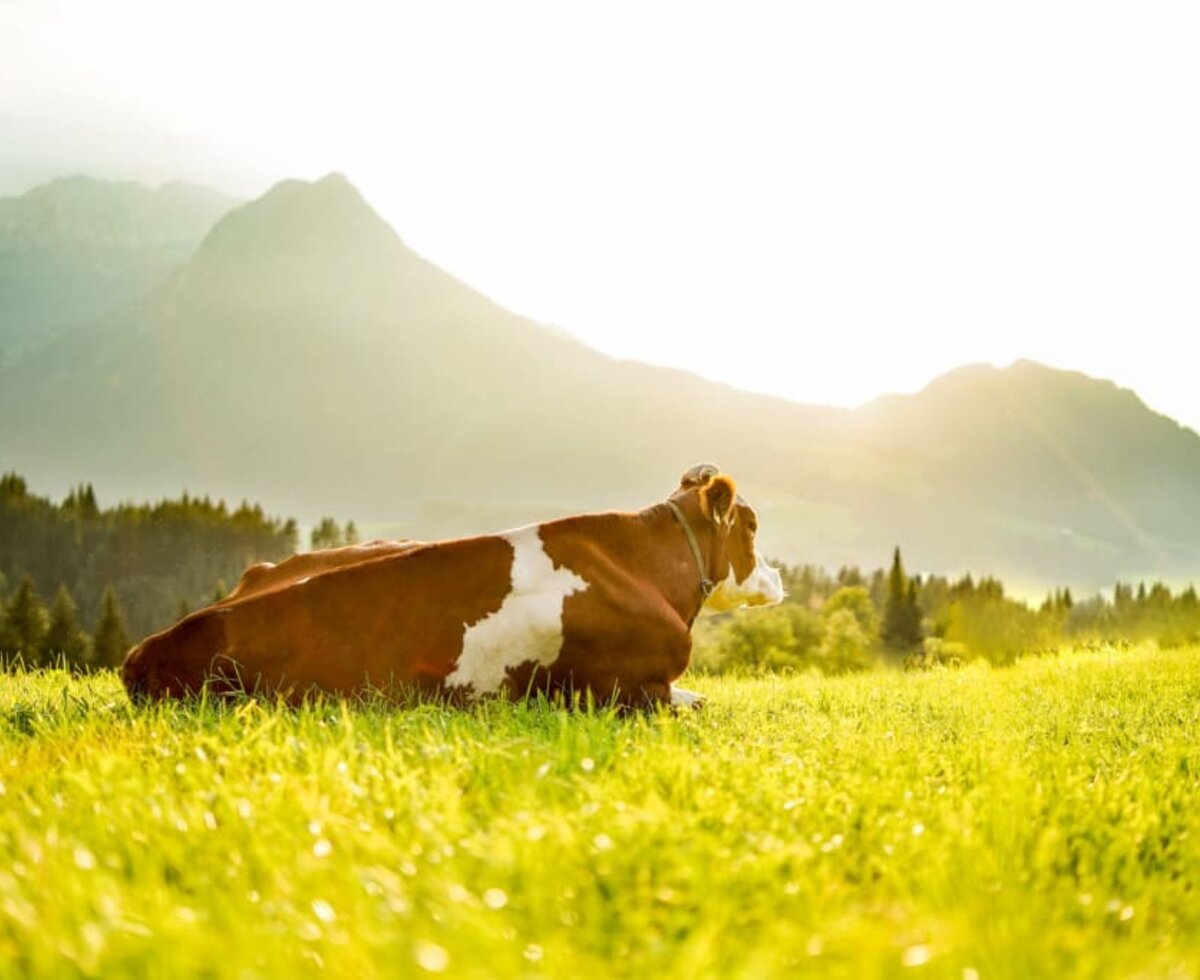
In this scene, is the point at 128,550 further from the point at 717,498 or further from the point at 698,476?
the point at 717,498

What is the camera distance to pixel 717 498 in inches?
382

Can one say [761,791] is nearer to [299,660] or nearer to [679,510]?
[299,660]

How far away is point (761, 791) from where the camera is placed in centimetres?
408

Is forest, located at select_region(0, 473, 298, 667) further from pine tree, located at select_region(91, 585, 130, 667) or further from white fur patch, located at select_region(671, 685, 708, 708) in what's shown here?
A: white fur patch, located at select_region(671, 685, 708, 708)

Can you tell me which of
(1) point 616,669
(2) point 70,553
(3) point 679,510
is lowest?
(2) point 70,553

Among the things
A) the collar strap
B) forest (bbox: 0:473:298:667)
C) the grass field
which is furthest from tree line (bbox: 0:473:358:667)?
the grass field

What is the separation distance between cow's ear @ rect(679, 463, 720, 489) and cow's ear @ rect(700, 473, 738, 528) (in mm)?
506

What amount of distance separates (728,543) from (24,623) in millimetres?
114719

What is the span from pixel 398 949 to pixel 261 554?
627 feet

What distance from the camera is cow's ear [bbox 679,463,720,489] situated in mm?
10289

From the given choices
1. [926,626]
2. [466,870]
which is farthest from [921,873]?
[926,626]

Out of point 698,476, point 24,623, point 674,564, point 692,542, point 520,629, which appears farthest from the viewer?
point 24,623

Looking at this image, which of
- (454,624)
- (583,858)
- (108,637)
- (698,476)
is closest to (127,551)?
(108,637)

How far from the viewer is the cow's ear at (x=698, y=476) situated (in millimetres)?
10289
